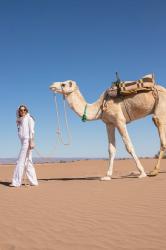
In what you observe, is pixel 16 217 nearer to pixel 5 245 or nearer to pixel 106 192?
pixel 5 245

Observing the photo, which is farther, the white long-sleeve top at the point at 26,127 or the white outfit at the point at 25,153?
the white long-sleeve top at the point at 26,127

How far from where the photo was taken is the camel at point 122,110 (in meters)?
10.5

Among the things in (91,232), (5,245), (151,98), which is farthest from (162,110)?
(5,245)

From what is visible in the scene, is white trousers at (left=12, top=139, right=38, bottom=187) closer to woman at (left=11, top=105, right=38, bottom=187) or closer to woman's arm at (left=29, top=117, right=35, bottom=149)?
woman at (left=11, top=105, right=38, bottom=187)

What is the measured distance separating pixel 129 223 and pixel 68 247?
1159 millimetres

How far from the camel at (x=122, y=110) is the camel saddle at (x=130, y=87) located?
0.44ft

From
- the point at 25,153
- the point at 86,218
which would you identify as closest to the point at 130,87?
the point at 25,153

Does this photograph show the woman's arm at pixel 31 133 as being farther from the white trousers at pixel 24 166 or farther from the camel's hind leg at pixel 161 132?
the camel's hind leg at pixel 161 132

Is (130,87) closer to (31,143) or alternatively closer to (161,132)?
(161,132)

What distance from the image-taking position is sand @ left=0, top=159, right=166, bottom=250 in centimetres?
454

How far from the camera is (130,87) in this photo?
10.5m

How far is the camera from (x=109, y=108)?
10.6m

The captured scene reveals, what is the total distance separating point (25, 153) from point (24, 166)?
33 centimetres

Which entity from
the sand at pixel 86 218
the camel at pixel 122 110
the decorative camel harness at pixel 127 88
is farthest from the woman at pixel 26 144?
the decorative camel harness at pixel 127 88
